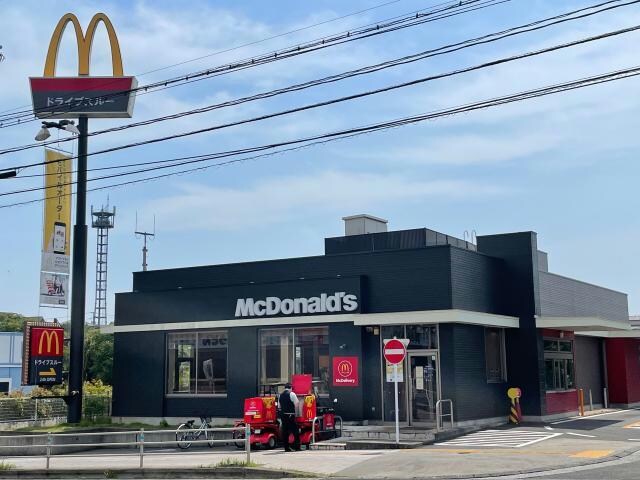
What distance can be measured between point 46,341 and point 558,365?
20.2 meters

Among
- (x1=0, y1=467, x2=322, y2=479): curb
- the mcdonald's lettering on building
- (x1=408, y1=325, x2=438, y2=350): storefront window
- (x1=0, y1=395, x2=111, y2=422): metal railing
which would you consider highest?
the mcdonald's lettering on building

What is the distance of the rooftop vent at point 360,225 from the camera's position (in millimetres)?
34125

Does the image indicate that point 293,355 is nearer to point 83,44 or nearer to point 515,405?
point 515,405

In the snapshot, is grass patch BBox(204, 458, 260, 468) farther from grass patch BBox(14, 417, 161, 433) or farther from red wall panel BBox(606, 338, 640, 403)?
red wall panel BBox(606, 338, 640, 403)

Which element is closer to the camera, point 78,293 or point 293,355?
point 293,355

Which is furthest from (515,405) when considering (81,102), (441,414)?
(81,102)

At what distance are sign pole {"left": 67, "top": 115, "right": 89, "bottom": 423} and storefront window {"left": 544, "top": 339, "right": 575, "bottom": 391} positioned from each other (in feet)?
60.5

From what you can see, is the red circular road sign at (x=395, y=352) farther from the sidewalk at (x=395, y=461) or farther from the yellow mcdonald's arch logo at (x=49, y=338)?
the yellow mcdonald's arch logo at (x=49, y=338)

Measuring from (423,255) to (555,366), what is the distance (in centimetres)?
848

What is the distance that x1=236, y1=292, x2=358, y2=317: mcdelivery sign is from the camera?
2892cm

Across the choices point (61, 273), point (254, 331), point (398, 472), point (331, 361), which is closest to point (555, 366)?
point (331, 361)

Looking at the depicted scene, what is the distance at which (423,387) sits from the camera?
2745 centimetres

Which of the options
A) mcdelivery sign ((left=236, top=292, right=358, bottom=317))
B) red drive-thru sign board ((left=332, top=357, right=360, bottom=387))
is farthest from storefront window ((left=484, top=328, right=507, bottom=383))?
mcdelivery sign ((left=236, top=292, right=358, bottom=317))

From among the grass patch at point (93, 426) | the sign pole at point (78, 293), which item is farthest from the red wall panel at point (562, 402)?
the sign pole at point (78, 293)
